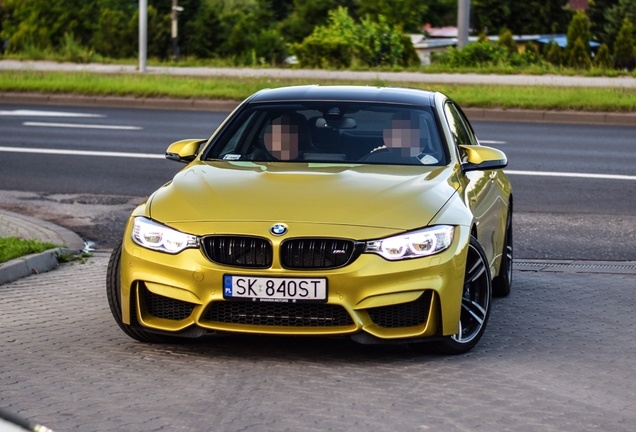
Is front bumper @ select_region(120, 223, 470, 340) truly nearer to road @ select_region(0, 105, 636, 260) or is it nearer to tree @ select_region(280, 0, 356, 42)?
road @ select_region(0, 105, 636, 260)

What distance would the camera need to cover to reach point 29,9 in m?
65.9

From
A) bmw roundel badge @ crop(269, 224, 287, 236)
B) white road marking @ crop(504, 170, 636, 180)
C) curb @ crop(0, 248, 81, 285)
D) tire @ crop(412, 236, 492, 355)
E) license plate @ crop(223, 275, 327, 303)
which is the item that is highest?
bmw roundel badge @ crop(269, 224, 287, 236)

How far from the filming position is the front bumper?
17.6 feet

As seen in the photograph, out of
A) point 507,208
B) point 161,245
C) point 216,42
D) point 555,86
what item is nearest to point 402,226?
point 161,245

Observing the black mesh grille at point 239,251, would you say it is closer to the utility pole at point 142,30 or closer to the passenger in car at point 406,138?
the passenger in car at point 406,138

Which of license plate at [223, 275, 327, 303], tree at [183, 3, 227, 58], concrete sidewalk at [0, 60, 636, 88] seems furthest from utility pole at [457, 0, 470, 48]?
tree at [183, 3, 227, 58]

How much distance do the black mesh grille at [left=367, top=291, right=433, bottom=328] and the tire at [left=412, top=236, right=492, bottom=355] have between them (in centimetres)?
28

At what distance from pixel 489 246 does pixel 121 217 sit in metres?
5.06

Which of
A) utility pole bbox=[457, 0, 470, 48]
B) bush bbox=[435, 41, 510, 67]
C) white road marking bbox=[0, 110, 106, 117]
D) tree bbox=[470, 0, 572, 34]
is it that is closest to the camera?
white road marking bbox=[0, 110, 106, 117]

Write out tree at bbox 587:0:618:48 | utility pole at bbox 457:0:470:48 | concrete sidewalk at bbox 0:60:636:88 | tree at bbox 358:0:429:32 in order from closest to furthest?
1. concrete sidewalk at bbox 0:60:636:88
2. utility pole at bbox 457:0:470:48
3. tree at bbox 587:0:618:48
4. tree at bbox 358:0:429:32

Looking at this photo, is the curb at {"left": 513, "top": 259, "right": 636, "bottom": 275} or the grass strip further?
the curb at {"left": 513, "top": 259, "right": 636, "bottom": 275}

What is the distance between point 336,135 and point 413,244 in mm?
1510

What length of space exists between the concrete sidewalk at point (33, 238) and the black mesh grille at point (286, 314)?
282cm

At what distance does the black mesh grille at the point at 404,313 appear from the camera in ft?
17.9
